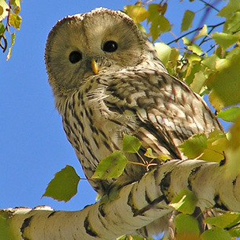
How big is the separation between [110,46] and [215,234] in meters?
2.11

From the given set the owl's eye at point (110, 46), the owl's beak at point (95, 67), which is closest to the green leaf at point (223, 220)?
the owl's beak at point (95, 67)

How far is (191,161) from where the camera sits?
168cm

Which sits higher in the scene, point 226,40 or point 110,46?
point 110,46

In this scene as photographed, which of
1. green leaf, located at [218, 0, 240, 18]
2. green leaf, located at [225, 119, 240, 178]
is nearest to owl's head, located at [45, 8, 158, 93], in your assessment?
green leaf, located at [218, 0, 240, 18]

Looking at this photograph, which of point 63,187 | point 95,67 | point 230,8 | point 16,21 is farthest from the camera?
point 95,67

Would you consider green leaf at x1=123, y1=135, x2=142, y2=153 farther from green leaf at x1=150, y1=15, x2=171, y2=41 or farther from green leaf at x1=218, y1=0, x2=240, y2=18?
green leaf at x1=150, y1=15, x2=171, y2=41

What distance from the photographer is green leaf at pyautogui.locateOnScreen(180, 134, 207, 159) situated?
1534mm

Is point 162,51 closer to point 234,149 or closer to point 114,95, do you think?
point 114,95

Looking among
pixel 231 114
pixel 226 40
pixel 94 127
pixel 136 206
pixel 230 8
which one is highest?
pixel 94 127

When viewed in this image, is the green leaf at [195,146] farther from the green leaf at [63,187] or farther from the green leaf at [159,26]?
the green leaf at [159,26]

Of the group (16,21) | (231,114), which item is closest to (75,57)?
(16,21)

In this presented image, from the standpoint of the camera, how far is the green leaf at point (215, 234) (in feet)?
5.29

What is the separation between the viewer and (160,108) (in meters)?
2.85

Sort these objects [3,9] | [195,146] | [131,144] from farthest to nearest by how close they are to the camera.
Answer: [3,9] → [131,144] → [195,146]
